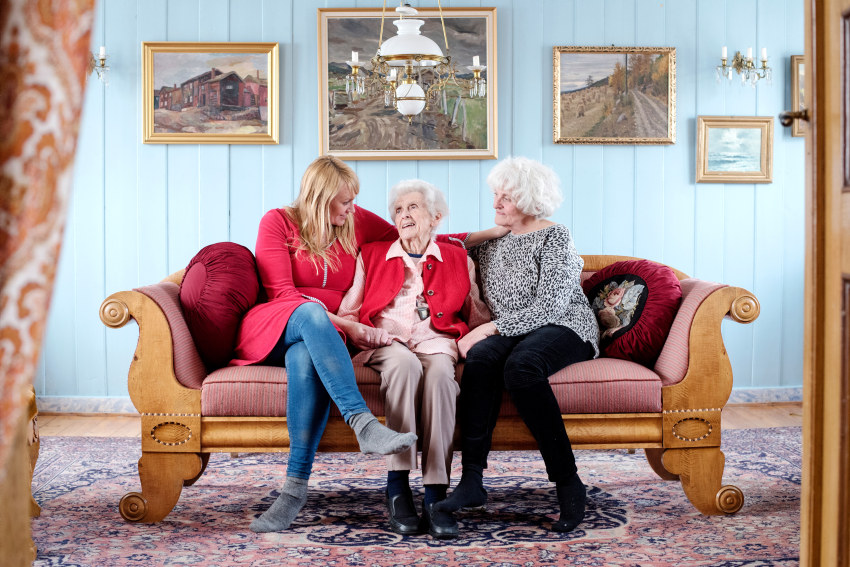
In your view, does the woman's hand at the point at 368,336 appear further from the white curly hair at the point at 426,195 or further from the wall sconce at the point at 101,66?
→ the wall sconce at the point at 101,66

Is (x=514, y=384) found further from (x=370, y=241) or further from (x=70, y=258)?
(x=70, y=258)

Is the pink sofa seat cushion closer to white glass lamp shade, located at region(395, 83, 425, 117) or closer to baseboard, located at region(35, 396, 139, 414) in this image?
white glass lamp shade, located at region(395, 83, 425, 117)

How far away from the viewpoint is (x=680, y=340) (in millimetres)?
2539

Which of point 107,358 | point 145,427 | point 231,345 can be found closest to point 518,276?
point 231,345

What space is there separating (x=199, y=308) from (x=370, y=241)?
759 mm

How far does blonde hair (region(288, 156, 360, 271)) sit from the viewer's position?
277cm

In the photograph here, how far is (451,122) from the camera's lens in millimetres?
4121

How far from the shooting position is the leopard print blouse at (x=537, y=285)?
2625 mm

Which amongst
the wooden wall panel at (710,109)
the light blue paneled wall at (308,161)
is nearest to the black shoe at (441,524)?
the light blue paneled wall at (308,161)

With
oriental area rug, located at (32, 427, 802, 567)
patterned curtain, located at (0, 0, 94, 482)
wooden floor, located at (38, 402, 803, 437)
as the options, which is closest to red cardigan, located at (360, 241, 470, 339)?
oriental area rug, located at (32, 427, 802, 567)

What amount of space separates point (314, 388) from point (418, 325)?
19.9 inches

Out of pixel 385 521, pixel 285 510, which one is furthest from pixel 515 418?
pixel 285 510

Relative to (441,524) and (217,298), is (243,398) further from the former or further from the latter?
(441,524)

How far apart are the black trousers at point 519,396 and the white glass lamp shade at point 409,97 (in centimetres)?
105
